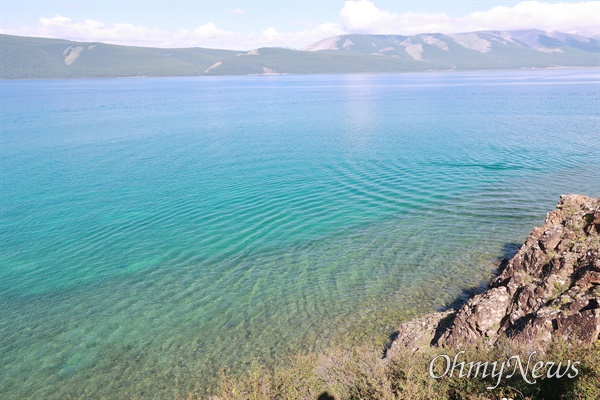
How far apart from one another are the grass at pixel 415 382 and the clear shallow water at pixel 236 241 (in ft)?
17.7

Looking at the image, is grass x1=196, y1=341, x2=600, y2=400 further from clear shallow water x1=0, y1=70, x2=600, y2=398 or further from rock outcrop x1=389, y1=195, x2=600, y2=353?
clear shallow water x1=0, y1=70, x2=600, y2=398

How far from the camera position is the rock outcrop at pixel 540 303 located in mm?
15898

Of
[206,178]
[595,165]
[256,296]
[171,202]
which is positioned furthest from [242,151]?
[595,165]

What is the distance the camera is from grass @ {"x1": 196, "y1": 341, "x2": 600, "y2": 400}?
1221 cm

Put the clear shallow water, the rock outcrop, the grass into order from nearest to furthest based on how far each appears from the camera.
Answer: the grass → the rock outcrop → the clear shallow water

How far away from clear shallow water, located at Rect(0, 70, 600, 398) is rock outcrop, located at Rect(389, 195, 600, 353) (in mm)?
3418

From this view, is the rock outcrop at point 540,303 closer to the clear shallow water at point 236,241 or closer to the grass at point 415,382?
the grass at point 415,382

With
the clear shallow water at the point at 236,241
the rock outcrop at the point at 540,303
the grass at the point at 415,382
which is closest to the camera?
the grass at the point at 415,382

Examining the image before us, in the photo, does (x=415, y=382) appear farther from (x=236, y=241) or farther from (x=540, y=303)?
(x=236, y=241)

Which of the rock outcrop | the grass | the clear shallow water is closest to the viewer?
the grass

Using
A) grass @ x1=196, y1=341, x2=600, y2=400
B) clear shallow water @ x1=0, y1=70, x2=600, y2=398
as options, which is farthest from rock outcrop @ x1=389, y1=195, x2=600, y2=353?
clear shallow water @ x1=0, y1=70, x2=600, y2=398

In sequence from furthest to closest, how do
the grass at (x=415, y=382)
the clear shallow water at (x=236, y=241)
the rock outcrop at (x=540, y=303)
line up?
the clear shallow water at (x=236, y=241), the rock outcrop at (x=540, y=303), the grass at (x=415, y=382)

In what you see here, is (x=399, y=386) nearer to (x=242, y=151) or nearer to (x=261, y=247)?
(x=261, y=247)

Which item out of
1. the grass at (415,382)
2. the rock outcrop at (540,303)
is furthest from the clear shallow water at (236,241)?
the grass at (415,382)
